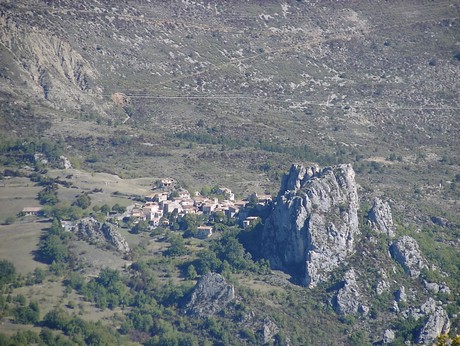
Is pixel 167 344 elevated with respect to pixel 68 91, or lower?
lower

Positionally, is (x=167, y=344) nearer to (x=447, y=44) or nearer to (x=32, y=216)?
(x=32, y=216)

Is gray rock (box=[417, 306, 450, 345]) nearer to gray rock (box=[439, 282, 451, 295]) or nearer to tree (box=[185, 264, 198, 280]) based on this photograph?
gray rock (box=[439, 282, 451, 295])

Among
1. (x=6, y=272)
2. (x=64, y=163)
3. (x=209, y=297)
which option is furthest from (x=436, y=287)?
(x=64, y=163)

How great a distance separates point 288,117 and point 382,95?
46.6 ft

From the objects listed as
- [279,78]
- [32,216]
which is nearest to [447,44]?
[279,78]

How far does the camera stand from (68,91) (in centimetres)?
13062

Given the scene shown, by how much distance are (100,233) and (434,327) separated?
81.2ft

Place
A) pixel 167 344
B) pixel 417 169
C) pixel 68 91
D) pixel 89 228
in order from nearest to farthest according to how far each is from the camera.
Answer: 1. pixel 167 344
2. pixel 89 228
3. pixel 417 169
4. pixel 68 91

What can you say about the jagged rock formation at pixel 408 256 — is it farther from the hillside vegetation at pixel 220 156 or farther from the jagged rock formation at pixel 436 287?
the jagged rock formation at pixel 436 287

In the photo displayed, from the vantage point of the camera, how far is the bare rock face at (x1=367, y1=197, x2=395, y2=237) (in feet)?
289

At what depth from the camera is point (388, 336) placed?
256 ft

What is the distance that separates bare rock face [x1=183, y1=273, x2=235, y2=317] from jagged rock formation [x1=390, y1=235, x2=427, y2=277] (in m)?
12.4

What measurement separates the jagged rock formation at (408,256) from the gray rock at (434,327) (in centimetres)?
572

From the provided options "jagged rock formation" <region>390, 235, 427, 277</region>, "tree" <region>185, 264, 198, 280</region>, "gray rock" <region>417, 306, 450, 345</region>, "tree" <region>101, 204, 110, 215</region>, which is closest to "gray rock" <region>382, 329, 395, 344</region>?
"gray rock" <region>417, 306, 450, 345</region>
